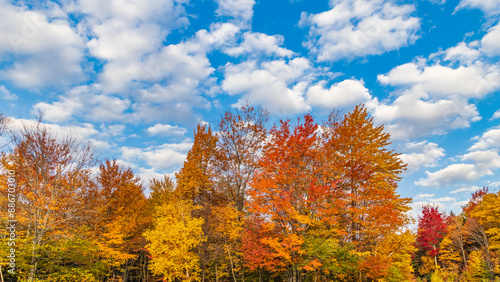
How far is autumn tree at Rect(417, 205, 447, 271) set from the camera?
42750mm

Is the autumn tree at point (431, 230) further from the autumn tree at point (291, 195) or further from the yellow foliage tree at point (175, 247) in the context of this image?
the yellow foliage tree at point (175, 247)

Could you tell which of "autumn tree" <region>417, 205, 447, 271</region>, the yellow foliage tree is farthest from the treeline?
the yellow foliage tree

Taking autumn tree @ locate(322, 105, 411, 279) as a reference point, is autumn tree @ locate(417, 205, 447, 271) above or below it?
below

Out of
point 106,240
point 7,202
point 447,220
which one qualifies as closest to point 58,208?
point 7,202

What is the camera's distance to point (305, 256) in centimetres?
1530

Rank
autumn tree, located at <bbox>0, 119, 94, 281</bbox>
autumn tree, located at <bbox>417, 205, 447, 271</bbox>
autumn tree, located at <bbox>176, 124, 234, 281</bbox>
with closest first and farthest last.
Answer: autumn tree, located at <bbox>0, 119, 94, 281</bbox>
autumn tree, located at <bbox>176, 124, 234, 281</bbox>
autumn tree, located at <bbox>417, 205, 447, 271</bbox>

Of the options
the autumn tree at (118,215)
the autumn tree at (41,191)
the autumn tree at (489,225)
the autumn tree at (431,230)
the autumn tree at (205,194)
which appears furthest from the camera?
the autumn tree at (431,230)

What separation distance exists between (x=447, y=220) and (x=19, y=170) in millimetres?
68687

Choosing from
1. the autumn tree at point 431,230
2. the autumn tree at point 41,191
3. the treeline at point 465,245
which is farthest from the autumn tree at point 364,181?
the autumn tree at point 431,230

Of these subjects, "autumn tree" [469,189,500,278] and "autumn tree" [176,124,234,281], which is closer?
"autumn tree" [176,124,234,281]

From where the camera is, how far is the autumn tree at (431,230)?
42750 mm

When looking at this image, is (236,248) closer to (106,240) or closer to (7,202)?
(106,240)

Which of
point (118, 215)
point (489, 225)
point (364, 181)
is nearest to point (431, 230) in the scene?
point (489, 225)

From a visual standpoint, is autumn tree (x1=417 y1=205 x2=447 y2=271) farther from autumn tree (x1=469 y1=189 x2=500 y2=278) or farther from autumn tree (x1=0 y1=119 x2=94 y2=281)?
autumn tree (x1=0 y1=119 x2=94 y2=281)
